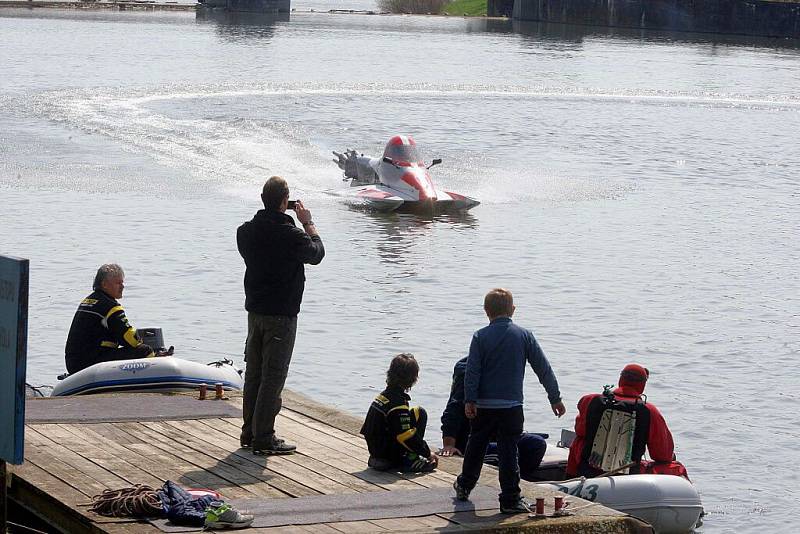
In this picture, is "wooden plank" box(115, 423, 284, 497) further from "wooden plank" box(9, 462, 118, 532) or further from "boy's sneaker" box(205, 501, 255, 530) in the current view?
"wooden plank" box(9, 462, 118, 532)

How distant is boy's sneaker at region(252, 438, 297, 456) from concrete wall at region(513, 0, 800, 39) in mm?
95115

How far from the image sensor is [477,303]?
19.6 meters

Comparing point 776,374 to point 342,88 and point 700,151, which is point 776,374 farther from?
point 342,88

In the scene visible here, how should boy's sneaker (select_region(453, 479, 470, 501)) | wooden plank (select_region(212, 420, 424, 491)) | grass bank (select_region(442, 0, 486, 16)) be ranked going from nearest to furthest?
boy's sneaker (select_region(453, 479, 470, 501)), wooden plank (select_region(212, 420, 424, 491)), grass bank (select_region(442, 0, 486, 16))

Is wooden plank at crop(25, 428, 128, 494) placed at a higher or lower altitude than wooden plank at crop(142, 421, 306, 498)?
higher

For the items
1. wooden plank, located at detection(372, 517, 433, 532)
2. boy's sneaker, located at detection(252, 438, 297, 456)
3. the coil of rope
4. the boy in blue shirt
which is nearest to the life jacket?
the boy in blue shirt

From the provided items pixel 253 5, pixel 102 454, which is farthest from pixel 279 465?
pixel 253 5

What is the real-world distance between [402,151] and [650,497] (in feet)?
62.4

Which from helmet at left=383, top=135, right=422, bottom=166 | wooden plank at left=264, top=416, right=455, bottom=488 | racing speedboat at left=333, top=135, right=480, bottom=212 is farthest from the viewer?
helmet at left=383, top=135, right=422, bottom=166

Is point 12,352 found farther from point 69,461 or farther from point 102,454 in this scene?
point 102,454

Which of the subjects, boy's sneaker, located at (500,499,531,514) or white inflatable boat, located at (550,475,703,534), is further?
white inflatable boat, located at (550,475,703,534)

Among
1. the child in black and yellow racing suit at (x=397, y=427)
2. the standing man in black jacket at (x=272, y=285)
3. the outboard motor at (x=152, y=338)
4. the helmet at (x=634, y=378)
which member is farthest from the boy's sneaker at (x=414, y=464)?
the outboard motor at (x=152, y=338)

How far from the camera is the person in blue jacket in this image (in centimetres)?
936

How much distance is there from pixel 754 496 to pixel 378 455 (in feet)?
16.0
